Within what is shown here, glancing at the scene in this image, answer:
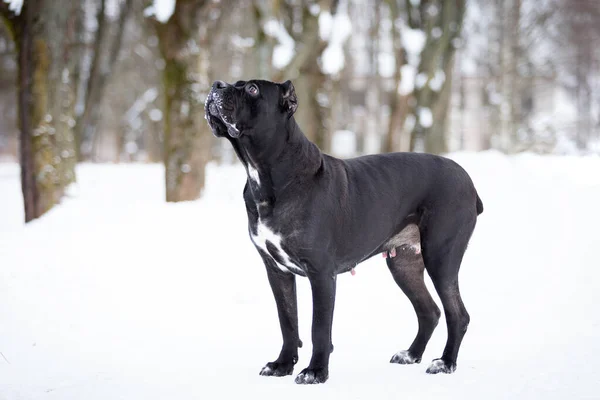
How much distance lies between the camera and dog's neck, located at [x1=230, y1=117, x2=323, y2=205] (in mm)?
4797

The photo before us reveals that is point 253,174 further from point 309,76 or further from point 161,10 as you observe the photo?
point 309,76

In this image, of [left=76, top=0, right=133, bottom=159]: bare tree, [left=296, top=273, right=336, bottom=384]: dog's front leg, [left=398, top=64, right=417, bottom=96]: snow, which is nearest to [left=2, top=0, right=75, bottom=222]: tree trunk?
[left=296, top=273, right=336, bottom=384]: dog's front leg

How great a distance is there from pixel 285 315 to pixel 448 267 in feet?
4.04

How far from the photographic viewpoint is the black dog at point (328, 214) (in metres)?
4.75

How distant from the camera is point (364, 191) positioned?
17.0 ft

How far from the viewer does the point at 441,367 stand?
5.19m

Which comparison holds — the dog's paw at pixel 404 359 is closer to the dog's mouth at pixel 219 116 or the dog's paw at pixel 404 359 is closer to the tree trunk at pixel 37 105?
the dog's mouth at pixel 219 116

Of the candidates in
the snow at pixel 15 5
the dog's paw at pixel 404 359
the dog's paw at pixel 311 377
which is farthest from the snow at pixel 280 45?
the dog's paw at pixel 311 377

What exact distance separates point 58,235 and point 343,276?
370 cm

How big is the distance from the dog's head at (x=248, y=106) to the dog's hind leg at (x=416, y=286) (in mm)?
1586

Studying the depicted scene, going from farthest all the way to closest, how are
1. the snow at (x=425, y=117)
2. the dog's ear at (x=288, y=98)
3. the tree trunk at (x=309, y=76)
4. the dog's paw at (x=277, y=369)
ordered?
the snow at (x=425, y=117), the tree trunk at (x=309, y=76), the dog's paw at (x=277, y=369), the dog's ear at (x=288, y=98)

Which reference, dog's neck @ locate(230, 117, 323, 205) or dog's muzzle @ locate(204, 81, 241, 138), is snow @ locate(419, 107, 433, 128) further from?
dog's muzzle @ locate(204, 81, 241, 138)

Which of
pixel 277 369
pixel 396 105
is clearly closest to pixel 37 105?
pixel 277 369

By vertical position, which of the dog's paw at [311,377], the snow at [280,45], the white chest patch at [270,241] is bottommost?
the dog's paw at [311,377]
